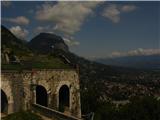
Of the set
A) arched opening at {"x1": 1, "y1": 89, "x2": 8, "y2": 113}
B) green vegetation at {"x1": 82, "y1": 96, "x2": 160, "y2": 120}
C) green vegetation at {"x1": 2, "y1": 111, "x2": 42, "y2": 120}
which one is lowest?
green vegetation at {"x1": 82, "y1": 96, "x2": 160, "y2": 120}

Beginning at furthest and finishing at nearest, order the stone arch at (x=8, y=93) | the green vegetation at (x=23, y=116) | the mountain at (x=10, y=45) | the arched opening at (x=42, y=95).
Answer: the mountain at (x=10, y=45), the arched opening at (x=42, y=95), the stone arch at (x=8, y=93), the green vegetation at (x=23, y=116)

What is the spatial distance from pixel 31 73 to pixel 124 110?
15.0m

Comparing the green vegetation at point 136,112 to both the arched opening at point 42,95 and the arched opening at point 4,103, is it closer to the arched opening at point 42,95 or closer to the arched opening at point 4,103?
the arched opening at point 42,95

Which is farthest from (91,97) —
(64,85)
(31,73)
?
(31,73)

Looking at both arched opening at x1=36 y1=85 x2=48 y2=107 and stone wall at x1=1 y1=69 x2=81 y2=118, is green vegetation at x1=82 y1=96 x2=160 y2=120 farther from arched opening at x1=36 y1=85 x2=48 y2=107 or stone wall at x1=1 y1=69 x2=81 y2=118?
arched opening at x1=36 y1=85 x2=48 y2=107

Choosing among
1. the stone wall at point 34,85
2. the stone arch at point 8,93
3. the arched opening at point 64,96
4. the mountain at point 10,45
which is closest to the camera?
the stone arch at point 8,93

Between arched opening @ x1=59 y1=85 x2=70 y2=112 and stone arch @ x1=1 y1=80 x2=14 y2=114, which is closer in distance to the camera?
stone arch @ x1=1 y1=80 x2=14 y2=114

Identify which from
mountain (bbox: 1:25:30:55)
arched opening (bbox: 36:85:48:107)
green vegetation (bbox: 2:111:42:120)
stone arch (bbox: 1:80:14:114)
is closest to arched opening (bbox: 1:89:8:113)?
stone arch (bbox: 1:80:14:114)

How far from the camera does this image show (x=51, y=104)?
28359 millimetres

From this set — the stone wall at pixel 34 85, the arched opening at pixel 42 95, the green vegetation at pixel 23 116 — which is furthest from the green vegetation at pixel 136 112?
the green vegetation at pixel 23 116

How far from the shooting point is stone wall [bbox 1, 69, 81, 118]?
24.5m

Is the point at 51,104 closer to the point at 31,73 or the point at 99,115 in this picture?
the point at 31,73

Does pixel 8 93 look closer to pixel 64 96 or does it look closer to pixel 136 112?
pixel 64 96

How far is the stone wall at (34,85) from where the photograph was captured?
2448 cm
